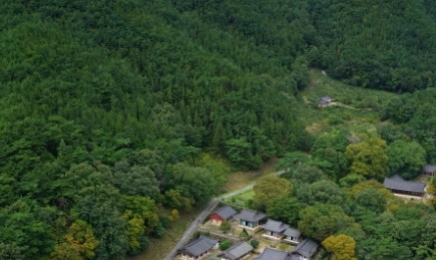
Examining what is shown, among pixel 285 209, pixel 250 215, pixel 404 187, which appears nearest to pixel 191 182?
pixel 250 215

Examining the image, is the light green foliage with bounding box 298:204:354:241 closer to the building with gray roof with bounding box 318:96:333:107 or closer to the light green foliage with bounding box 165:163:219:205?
the light green foliage with bounding box 165:163:219:205

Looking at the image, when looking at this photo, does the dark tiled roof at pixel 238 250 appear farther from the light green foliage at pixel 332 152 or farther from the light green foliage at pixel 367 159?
the light green foliage at pixel 367 159

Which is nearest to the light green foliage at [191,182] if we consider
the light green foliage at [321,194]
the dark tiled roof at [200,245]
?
the dark tiled roof at [200,245]

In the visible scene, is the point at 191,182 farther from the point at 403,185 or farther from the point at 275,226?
the point at 403,185

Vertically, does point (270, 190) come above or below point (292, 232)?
above

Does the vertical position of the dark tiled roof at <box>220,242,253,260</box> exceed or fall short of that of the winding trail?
it exceeds it

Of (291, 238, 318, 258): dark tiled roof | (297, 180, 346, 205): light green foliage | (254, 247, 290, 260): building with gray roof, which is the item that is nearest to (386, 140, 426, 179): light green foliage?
(297, 180, 346, 205): light green foliage

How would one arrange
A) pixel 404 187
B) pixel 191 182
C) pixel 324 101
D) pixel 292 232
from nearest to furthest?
pixel 292 232 < pixel 191 182 < pixel 404 187 < pixel 324 101
